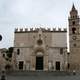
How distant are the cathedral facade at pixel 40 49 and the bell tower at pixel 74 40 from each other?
13.6ft

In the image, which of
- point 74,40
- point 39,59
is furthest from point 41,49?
point 74,40

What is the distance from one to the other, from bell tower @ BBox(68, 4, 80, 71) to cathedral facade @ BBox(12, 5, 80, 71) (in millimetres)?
4153

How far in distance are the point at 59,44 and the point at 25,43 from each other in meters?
6.60

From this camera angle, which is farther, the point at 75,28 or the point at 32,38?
the point at 75,28

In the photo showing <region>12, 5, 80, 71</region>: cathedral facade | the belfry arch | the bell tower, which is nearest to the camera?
the belfry arch

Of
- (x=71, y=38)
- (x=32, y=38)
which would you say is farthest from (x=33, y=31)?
(x=71, y=38)

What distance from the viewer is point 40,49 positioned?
51906mm

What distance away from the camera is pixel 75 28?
58.2 meters

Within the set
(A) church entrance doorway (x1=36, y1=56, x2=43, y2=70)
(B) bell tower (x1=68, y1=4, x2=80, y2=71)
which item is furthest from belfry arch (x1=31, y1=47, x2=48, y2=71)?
(B) bell tower (x1=68, y1=4, x2=80, y2=71)

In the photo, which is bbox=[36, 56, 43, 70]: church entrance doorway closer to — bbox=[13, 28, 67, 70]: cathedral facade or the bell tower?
bbox=[13, 28, 67, 70]: cathedral facade

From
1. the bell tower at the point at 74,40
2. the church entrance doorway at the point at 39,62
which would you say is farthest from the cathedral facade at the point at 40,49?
the bell tower at the point at 74,40

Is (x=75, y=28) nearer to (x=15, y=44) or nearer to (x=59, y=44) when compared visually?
(x=59, y=44)

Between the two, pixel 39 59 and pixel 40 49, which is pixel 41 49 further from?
pixel 39 59

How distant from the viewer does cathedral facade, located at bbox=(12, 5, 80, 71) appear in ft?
170
